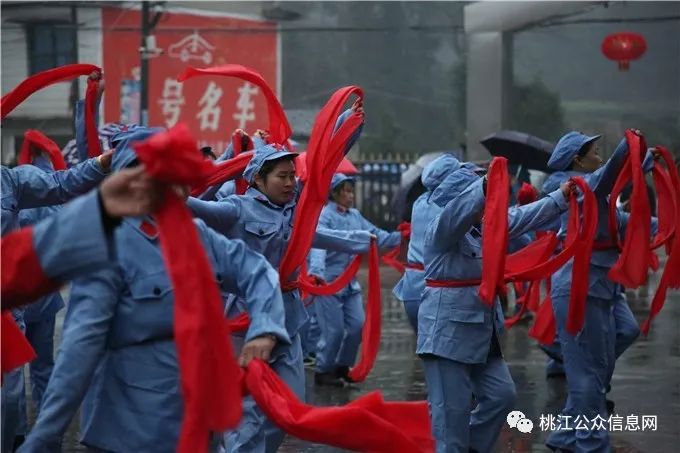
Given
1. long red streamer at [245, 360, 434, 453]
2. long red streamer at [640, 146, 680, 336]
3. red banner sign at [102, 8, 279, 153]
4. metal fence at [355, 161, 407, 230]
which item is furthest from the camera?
red banner sign at [102, 8, 279, 153]

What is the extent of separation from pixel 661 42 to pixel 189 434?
24.7 meters

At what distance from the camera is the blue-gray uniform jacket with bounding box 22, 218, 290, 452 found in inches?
200

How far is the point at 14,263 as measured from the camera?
13.4 ft

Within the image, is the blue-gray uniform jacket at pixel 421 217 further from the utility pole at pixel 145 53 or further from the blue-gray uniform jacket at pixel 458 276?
the utility pole at pixel 145 53

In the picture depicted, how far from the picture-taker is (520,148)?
14641 millimetres

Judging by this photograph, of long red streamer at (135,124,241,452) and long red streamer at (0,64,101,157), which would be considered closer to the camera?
long red streamer at (135,124,241,452)

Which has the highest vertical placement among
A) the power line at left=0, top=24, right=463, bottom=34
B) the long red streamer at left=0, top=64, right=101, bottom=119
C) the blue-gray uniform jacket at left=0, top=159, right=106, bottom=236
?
the power line at left=0, top=24, right=463, bottom=34

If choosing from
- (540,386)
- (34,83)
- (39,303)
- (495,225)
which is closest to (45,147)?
(39,303)

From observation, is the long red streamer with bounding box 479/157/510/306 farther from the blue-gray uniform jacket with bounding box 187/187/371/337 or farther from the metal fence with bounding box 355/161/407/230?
the metal fence with bounding box 355/161/407/230

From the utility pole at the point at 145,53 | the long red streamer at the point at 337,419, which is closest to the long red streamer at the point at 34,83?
the long red streamer at the point at 337,419

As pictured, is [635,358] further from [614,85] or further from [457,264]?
[614,85]

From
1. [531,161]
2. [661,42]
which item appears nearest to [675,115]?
[661,42]

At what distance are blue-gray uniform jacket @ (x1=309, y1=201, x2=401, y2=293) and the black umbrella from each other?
8.72ft

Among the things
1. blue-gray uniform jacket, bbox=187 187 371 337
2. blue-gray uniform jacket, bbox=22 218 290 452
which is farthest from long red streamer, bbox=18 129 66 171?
blue-gray uniform jacket, bbox=22 218 290 452
